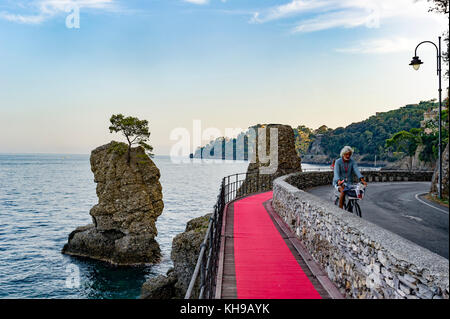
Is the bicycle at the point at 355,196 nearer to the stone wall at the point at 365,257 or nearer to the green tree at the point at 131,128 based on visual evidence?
the stone wall at the point at 365,257

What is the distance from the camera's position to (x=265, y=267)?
22.2 feet

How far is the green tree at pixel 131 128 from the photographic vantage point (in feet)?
110

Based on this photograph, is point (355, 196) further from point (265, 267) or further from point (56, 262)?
point (56, 262)

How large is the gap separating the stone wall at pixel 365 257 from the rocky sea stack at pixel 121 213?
22708 millimetres

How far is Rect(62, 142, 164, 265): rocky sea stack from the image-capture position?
2872cm

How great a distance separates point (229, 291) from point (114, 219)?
85.2ft

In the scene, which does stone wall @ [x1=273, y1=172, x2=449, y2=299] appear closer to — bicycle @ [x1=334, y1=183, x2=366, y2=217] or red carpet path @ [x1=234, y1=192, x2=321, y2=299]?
red carpet path @ [x1=234, y1=192, x2=321, y2=299]

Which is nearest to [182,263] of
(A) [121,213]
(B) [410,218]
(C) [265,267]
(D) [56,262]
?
(C) [265,267]

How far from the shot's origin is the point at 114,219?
29406mm

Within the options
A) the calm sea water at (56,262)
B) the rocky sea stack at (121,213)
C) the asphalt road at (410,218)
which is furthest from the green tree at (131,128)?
the asphalt road at (410,218)
